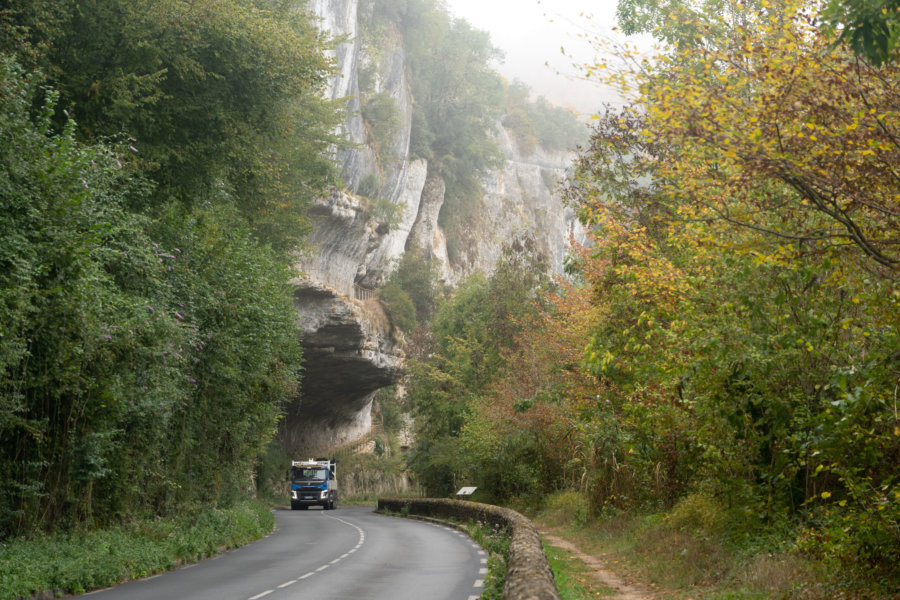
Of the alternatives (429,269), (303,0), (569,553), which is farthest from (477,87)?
(569,553)

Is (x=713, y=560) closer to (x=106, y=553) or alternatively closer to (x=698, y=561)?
(x=698, y=561)

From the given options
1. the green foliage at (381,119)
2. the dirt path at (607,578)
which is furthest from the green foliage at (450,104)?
the dirt path at (607,578)

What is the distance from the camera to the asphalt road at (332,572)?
39.6 feet

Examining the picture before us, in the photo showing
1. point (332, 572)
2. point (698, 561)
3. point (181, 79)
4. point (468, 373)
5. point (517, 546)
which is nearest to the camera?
point (698, 561)

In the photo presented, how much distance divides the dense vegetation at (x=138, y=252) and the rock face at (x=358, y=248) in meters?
13.9

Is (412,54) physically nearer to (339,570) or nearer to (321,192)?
(321,192)

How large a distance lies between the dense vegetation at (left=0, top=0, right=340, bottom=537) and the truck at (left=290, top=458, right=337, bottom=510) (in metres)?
24.0

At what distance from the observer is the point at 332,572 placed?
15.2 meters

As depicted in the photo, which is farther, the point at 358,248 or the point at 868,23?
the point at 358,248

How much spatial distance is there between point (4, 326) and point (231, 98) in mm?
10653

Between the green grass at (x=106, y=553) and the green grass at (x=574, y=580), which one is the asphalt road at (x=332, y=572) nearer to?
the green grass at (x=106, y=553)

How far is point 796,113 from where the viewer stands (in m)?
7.90

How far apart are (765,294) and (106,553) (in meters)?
11.3

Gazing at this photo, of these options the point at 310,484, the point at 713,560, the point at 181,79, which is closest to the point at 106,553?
the point at 713,560
